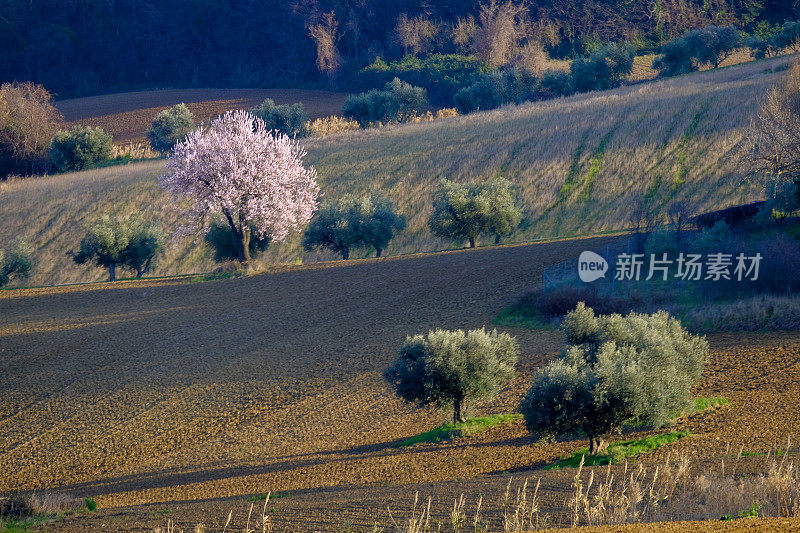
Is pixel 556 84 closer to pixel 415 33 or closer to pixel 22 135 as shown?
pixel 415 33

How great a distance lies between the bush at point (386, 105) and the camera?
88.8 metres

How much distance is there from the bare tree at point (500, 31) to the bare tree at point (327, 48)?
24.4 meters

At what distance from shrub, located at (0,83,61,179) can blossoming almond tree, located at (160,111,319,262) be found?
43.4 metres

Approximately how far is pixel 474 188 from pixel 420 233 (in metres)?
6.51

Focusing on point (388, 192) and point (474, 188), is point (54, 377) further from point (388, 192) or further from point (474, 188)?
point (388, 192)

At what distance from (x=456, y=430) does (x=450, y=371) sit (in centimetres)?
158

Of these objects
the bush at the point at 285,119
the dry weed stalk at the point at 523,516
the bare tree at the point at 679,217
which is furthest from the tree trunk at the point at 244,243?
the bush at the point at 285,119

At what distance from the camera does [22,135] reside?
79.1m

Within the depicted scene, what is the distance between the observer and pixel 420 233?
4900 cm

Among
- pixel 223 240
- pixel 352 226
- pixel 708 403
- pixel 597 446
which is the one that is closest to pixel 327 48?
pixel 223 240

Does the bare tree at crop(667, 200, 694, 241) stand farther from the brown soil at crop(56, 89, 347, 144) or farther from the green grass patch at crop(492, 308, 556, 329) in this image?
the brown soil at crop(56, 89, 347, 144)

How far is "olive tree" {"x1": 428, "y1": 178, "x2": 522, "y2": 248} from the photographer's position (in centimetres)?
4238

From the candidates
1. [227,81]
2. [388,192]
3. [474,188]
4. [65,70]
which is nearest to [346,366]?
[474,188]

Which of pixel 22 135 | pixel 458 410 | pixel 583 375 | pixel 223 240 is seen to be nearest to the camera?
pixel 583 375
